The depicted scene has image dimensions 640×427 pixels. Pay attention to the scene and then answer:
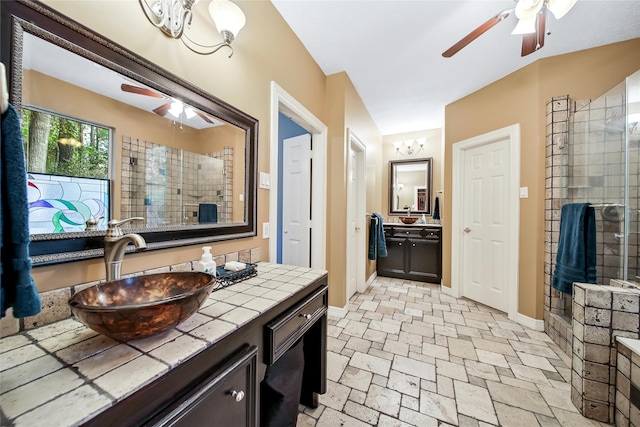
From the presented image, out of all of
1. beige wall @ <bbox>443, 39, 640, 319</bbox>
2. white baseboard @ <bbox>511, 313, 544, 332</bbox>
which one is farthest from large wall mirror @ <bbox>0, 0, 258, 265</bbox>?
white baseboard @ <bbox>511, 313, 544, 332</bbox>

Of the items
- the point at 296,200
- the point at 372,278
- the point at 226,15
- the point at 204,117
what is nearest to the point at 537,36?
the point at 226,15

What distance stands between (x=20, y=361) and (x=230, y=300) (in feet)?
1.67

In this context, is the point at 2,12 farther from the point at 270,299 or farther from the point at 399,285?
the point at 399,285

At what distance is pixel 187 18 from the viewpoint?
111 centimetres

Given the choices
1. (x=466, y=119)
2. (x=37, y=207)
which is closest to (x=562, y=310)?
(x=466, y=119)

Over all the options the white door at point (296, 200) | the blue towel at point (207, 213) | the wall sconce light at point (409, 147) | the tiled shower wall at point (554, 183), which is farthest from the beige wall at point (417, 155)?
the blue towel at point (207, 213)

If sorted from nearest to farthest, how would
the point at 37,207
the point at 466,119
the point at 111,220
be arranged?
the point at 37,207 < the point at 111,220 < the point at 466,119

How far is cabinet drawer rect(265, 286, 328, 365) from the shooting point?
87 centimetres

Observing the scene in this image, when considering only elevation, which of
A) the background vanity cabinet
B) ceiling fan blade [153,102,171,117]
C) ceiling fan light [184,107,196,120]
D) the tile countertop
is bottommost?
the background vanity cabinet

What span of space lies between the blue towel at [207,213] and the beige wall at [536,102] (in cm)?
296

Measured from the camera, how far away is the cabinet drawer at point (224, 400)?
550 mm

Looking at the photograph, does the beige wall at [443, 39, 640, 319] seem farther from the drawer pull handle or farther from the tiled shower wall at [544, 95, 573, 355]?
the drawer pull handle

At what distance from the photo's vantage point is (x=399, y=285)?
3662 mm

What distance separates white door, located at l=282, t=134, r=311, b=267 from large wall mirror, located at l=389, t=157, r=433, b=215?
225cm
